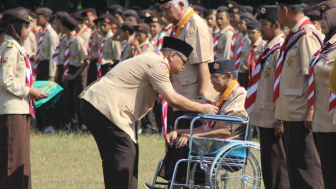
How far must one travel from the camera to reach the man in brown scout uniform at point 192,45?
24.7 ft

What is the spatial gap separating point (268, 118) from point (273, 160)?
40 centimetres

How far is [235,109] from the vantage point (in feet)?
23.9

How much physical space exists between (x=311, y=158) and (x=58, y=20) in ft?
30.7

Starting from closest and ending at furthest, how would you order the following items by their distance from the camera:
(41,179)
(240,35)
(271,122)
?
(271,122)
(41,179)
(240,35)

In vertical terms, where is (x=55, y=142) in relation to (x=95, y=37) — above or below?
below

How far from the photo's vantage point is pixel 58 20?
1479 centimetres

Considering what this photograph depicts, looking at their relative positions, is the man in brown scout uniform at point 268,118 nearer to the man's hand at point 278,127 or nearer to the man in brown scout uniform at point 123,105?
the man's hand at point 278,127

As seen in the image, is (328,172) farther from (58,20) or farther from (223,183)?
(58,20)

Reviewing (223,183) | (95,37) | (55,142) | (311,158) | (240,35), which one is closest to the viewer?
(311,158)

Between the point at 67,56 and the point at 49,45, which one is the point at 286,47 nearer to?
the point at 67,56

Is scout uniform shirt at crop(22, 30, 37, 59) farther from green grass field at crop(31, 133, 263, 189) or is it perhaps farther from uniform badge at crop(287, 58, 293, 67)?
uniform badge at crop(287, 58, 293, 67)

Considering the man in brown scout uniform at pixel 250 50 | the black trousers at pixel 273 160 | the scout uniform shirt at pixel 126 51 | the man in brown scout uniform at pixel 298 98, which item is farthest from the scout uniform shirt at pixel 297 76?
the scout uniform shirt at pixel 126 51

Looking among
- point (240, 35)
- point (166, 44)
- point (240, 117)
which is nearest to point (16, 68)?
point (166, 44)

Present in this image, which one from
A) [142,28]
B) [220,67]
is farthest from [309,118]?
[142,28]
